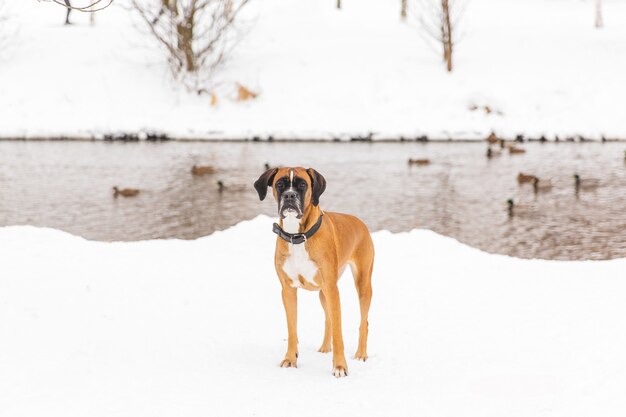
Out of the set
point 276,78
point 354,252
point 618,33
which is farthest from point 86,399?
point 618,33

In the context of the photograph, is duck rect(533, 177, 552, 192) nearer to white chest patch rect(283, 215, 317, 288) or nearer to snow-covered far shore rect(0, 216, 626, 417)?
snow-covered far shore rect(0, 216, 626, 417)

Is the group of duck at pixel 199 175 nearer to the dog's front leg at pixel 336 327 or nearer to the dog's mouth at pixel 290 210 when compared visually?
the dog's front leg at pixel 336 327

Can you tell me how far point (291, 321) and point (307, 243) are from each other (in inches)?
36.0

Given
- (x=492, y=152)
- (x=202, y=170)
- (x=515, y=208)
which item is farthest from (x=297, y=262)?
(x=492, y=152)

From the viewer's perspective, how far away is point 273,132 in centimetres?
3838

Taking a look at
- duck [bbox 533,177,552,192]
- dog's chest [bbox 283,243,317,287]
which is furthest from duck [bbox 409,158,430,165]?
dog's chest [bbox 283,243,317,287]

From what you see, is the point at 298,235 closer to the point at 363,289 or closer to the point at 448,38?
the point at 363,289

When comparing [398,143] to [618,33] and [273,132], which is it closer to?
[273,132]

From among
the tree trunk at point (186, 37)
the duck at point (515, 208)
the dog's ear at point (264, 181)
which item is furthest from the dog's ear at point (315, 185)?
the tree trunk at point (186, 37)

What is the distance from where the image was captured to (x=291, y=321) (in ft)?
22.7

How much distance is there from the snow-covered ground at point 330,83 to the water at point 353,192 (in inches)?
181

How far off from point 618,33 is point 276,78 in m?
25.4

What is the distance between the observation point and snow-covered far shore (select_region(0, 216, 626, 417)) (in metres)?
6.18

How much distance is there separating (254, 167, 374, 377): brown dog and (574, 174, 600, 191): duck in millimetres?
18182
